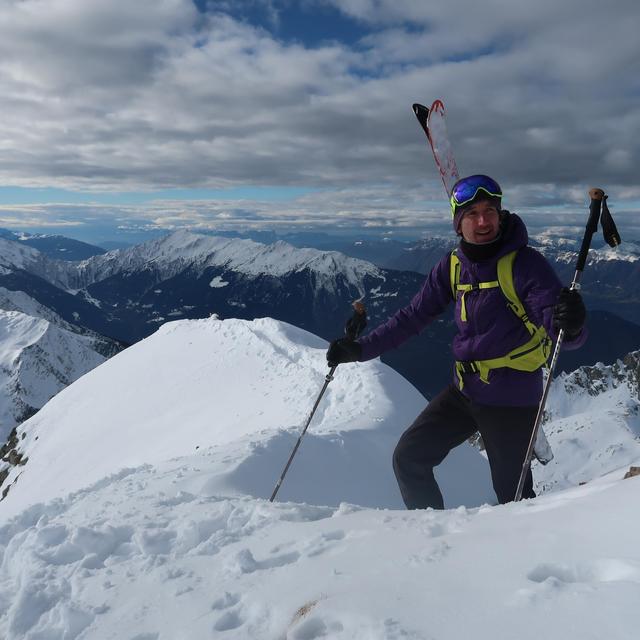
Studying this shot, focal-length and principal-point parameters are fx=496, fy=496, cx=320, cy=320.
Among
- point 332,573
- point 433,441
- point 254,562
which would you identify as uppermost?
point 433,441

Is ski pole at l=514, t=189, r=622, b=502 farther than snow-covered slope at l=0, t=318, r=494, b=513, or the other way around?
snow-covered slope at l=0, t=318, r=494, b=513

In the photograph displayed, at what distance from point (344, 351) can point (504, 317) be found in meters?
2.22

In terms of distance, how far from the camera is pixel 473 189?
5.27 m

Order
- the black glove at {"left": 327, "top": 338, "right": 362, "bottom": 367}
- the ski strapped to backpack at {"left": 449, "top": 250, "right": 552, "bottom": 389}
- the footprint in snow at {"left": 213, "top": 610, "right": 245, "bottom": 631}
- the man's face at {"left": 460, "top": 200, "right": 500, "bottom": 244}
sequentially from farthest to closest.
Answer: the black glove at {"left": 327, "top": 338, "right": 362, "bottom": 367}
the man's face at {"left": 460, "top": 200, "right": 500, "bottom": 244}
the ski strapped to backpack at {"left": 449, "top": 250, "right": 552, "bottom": 389}
the footprint in snow at {"left": 213, "top": 610, "right": 245, "bottom": 631}

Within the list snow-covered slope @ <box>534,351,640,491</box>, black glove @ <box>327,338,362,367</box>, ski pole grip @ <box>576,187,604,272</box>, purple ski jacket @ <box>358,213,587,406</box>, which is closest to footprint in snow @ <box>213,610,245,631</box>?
purple ski jacket @ <box>358,213,587,406</box>

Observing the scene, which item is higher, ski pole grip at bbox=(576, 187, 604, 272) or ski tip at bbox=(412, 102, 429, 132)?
ski tip at bbox=(412, 102, 429, 132)

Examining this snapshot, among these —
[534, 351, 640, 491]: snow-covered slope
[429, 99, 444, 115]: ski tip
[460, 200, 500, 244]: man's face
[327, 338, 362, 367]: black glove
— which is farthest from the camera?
[534, 351, 640, 491]: snow-covered slope

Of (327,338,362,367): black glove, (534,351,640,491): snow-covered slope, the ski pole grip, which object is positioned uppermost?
the ski pole grip

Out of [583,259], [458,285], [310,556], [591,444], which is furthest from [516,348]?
[591,444]

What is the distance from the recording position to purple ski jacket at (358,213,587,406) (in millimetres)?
4891

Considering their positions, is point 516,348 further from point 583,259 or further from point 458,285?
point 583,259

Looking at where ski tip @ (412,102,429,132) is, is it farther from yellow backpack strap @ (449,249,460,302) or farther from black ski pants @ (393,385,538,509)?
black ski pants @ (393,385,538,509)

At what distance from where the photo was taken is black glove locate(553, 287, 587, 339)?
181 inches

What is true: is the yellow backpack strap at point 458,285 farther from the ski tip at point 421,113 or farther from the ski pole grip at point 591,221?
the ski tip at point 421,113
